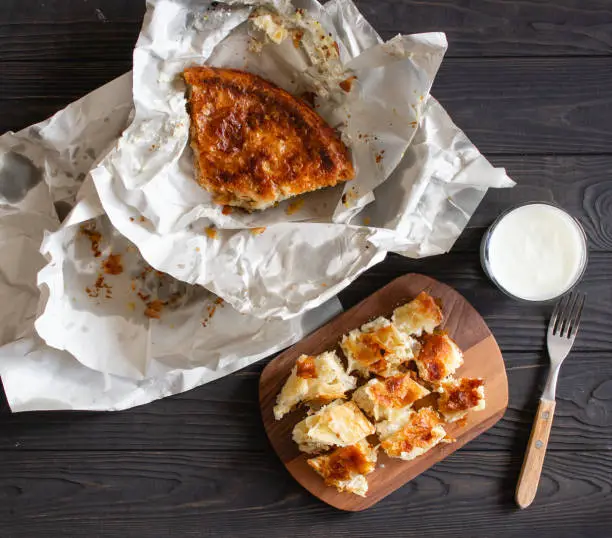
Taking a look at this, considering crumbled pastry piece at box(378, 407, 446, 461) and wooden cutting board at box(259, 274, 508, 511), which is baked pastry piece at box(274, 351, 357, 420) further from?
Answer: crumbled pastry piece at box(378, 407, 446, 461)

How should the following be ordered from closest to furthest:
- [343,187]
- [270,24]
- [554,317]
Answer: [270,24] → [343,187] → [554,317]

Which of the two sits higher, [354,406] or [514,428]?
[354,406]

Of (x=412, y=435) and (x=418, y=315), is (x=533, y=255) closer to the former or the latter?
(x=418, y=315)

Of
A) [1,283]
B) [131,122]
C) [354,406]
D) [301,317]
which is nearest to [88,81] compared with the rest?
[131,122]

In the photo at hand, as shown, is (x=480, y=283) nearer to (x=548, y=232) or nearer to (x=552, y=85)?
(x=548, y=232)

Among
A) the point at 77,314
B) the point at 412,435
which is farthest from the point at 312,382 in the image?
the point at 77,314

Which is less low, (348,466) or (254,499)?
(348,466)

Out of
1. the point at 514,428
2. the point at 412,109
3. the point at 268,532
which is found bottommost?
the point at 268,532

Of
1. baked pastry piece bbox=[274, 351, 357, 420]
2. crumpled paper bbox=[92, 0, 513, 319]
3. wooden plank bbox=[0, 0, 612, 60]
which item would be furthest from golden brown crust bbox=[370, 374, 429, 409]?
wooden plank bbox=[0, 0, 612, 60]
